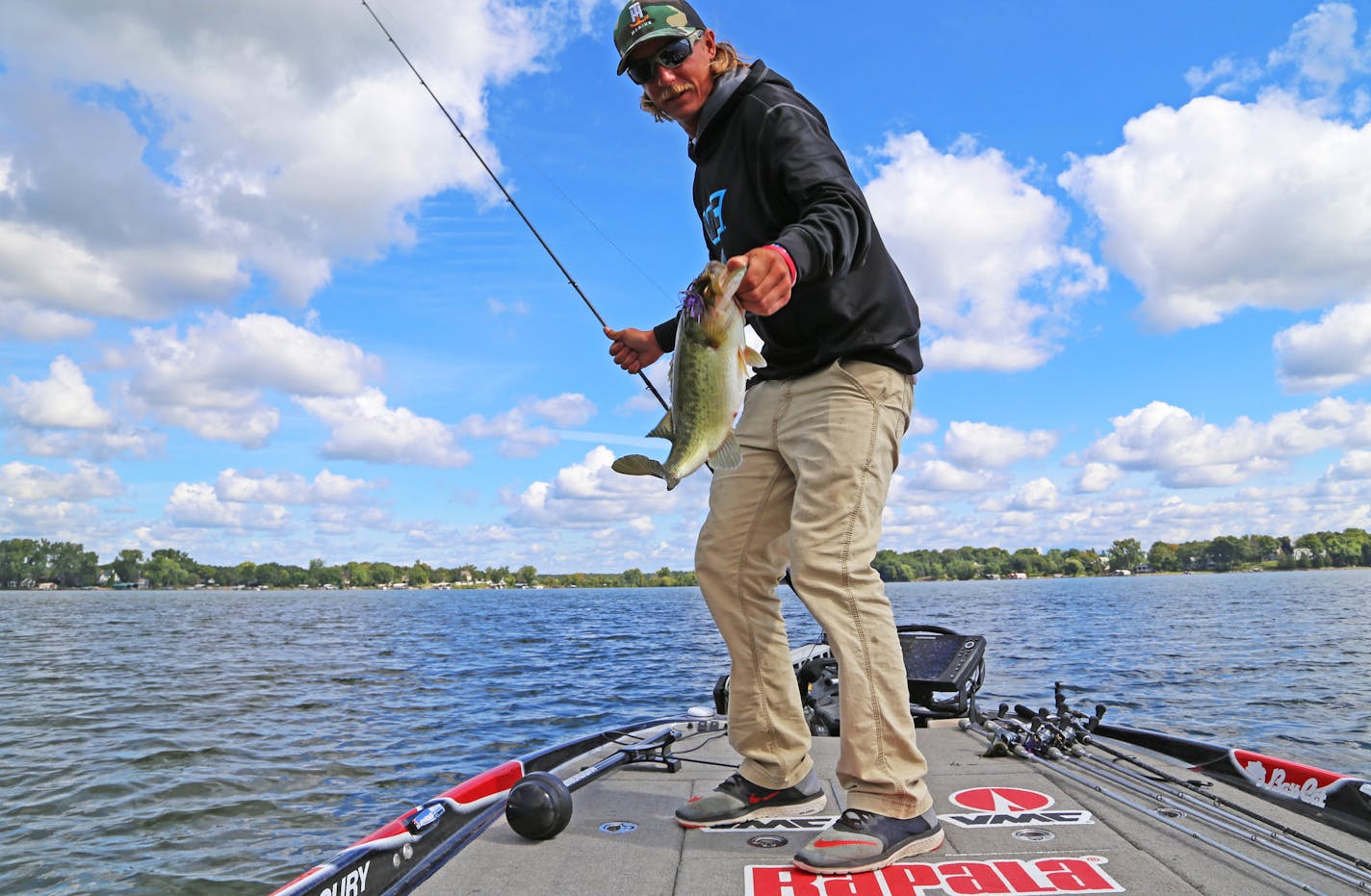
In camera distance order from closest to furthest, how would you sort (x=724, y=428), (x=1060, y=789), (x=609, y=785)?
(x=724, y=428)
(x=1060, y=789)
(x=609, y=785)

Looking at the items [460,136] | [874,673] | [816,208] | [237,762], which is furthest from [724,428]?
[237,762]

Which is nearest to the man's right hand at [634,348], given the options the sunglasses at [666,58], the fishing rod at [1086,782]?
the sunglasses at [666,58]

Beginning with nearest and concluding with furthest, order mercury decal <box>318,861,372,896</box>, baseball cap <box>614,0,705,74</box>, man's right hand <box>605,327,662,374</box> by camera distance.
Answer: mercury decal <box>318,861,372,896</box> < baseball cap <box>614,0,705,74</box> < man's right hand <box>605,327,662,374</box>

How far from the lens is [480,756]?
29.9 ft

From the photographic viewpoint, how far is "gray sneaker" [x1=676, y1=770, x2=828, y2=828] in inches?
127

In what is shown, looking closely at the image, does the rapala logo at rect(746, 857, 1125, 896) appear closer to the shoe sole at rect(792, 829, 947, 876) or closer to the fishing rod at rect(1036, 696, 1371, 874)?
the shoe sole at rect(792, 829, 947, 876)

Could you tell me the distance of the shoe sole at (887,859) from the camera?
2645mm

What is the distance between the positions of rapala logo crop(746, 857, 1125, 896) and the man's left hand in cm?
170

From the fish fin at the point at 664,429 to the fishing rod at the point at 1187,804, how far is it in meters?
2.33

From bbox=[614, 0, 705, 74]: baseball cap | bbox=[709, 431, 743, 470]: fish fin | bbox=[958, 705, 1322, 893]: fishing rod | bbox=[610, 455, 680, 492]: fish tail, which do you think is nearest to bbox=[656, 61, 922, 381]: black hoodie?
bbox=[614, 0, 705, 74]: baseball cap

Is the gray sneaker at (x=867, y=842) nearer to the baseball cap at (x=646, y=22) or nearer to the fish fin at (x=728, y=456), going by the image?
the fish fin at (x=728, y=456)

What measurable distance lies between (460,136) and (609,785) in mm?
5364

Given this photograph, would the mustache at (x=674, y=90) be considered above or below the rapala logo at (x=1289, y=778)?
above

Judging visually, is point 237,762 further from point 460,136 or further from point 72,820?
point 460,136
